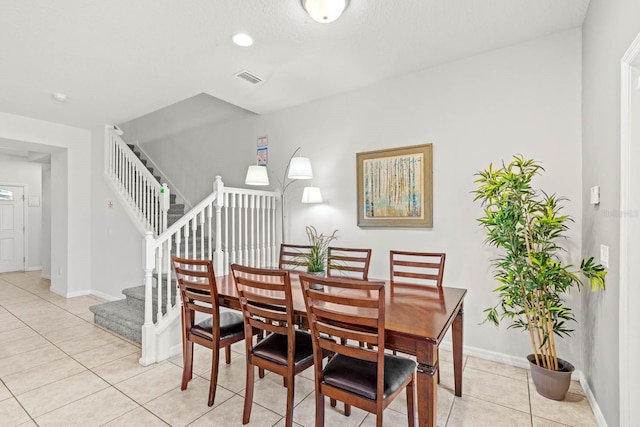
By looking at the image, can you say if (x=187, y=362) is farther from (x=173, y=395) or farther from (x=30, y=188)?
(x=30, y=188)

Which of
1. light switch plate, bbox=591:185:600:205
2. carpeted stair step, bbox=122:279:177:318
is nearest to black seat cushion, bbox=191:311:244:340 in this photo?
carpeted stair step, bbox=122:279:177:318

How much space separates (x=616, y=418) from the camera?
5.56ft

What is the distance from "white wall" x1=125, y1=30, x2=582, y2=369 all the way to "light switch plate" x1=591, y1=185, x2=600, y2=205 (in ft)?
1.36

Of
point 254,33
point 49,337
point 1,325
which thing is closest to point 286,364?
point 254,33

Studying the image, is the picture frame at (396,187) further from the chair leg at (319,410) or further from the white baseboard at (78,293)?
the white baseboard at (78,293)

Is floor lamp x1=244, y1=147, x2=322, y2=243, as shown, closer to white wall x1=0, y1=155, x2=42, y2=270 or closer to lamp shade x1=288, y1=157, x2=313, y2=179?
lamp shade x1=288, y1=157, x2=313, y2=179

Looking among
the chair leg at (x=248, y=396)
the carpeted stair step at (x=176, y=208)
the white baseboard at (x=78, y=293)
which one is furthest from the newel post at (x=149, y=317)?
the white baseboard at (x=78, y=293)

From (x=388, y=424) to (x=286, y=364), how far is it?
0.77m

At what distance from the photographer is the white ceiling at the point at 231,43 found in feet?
7.34

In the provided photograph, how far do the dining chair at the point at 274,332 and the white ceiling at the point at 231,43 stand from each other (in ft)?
6.12

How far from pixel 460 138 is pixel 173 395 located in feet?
10.5

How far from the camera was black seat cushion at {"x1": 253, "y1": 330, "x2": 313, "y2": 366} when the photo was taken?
6.17 ft

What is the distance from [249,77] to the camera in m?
3.28

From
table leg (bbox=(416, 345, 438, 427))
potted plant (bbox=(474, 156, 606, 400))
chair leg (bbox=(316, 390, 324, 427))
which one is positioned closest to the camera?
table leg (bbox=(416, 345, 438, 427))
